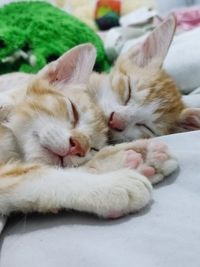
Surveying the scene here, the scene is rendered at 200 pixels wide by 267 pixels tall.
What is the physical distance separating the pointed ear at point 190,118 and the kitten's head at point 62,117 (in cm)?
29

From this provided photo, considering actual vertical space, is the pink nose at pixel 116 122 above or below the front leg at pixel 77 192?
below

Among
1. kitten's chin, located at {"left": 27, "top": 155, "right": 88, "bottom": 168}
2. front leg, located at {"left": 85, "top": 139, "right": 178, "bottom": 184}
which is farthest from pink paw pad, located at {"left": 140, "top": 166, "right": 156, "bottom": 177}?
kitten's chin, located at {"left": 27, "top": 155, "right": 88, "bottom": 168}

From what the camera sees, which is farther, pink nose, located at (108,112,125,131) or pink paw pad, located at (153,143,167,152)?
pink nose, located at (108,112,125,131)

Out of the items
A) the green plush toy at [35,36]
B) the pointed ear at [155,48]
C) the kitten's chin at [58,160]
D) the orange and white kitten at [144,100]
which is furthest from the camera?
the green plush toy at [35,36]

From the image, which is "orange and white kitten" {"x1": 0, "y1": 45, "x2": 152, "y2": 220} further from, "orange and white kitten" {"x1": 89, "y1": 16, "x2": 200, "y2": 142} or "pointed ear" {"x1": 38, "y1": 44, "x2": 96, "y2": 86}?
"orange and white kitten" {"x1": 89, "y1": 16, "x2": 200, "y2": 142}

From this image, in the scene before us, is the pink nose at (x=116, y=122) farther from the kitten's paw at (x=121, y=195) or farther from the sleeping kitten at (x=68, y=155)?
the kitten's paw at (x=121, y=195)

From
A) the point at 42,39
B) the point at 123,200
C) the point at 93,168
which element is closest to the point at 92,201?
the point at 123,200

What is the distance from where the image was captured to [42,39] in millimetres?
1707

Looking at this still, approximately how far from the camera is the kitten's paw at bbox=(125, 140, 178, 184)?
840 millimetres

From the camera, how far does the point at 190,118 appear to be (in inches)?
52.7

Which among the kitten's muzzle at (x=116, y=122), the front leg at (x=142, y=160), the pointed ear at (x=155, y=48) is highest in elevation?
the front leg at (x=142, y=160)

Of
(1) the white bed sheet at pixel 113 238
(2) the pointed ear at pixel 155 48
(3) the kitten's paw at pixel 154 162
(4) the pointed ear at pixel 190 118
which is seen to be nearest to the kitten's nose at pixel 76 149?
(3) the kitten's paw at pixel 154 162

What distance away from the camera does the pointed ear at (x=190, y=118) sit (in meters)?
1.32

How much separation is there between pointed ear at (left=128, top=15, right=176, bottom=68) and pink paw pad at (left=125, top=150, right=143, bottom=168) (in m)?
0.65
